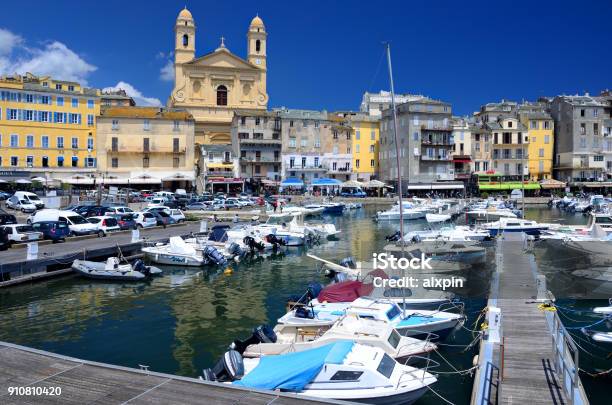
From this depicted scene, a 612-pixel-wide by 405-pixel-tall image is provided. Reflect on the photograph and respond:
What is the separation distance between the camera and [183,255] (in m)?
31.8

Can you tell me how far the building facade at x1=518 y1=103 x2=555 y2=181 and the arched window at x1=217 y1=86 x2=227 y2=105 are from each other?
52.5 metres

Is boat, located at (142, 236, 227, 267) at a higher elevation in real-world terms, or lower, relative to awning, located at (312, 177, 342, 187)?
lower

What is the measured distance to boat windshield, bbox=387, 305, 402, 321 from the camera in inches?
662

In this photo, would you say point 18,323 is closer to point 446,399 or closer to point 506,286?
point 446,399

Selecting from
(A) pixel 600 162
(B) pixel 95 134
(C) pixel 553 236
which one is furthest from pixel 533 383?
(A) pixel 600 162

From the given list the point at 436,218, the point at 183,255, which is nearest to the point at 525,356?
the point at 183,255

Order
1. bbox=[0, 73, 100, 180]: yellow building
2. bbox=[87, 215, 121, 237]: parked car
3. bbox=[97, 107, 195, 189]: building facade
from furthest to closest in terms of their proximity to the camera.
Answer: bbox=[97, 107, 195, 189]: building facade
bbox=[0, 73, 100, 180]: yellow building
bbox=[87, 215, 121, 237]: parked car

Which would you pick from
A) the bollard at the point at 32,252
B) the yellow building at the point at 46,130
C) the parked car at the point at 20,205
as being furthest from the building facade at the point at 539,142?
the bollard at the point at 32,252

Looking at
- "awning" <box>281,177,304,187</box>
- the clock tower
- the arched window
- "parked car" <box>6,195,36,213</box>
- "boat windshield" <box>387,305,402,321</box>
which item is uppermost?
the clock tower

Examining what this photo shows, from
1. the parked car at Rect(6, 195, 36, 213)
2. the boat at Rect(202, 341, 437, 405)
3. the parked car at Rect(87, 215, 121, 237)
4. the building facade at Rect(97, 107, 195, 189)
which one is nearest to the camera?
the boat at Rect(202, 341, 437, 405)

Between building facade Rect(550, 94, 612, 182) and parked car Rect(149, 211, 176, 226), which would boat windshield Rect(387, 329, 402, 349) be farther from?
building facade Rect(550, 94, 612, 182)

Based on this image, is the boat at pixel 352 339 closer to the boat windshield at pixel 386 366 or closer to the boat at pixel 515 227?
the boat windshield at pixel 386 366

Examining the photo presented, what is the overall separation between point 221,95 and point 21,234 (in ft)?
222

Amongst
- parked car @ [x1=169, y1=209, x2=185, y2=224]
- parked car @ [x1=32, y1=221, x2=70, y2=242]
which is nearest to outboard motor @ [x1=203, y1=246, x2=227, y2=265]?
parked car @ [x1=32, y1=221, x2=70, y2=242]
